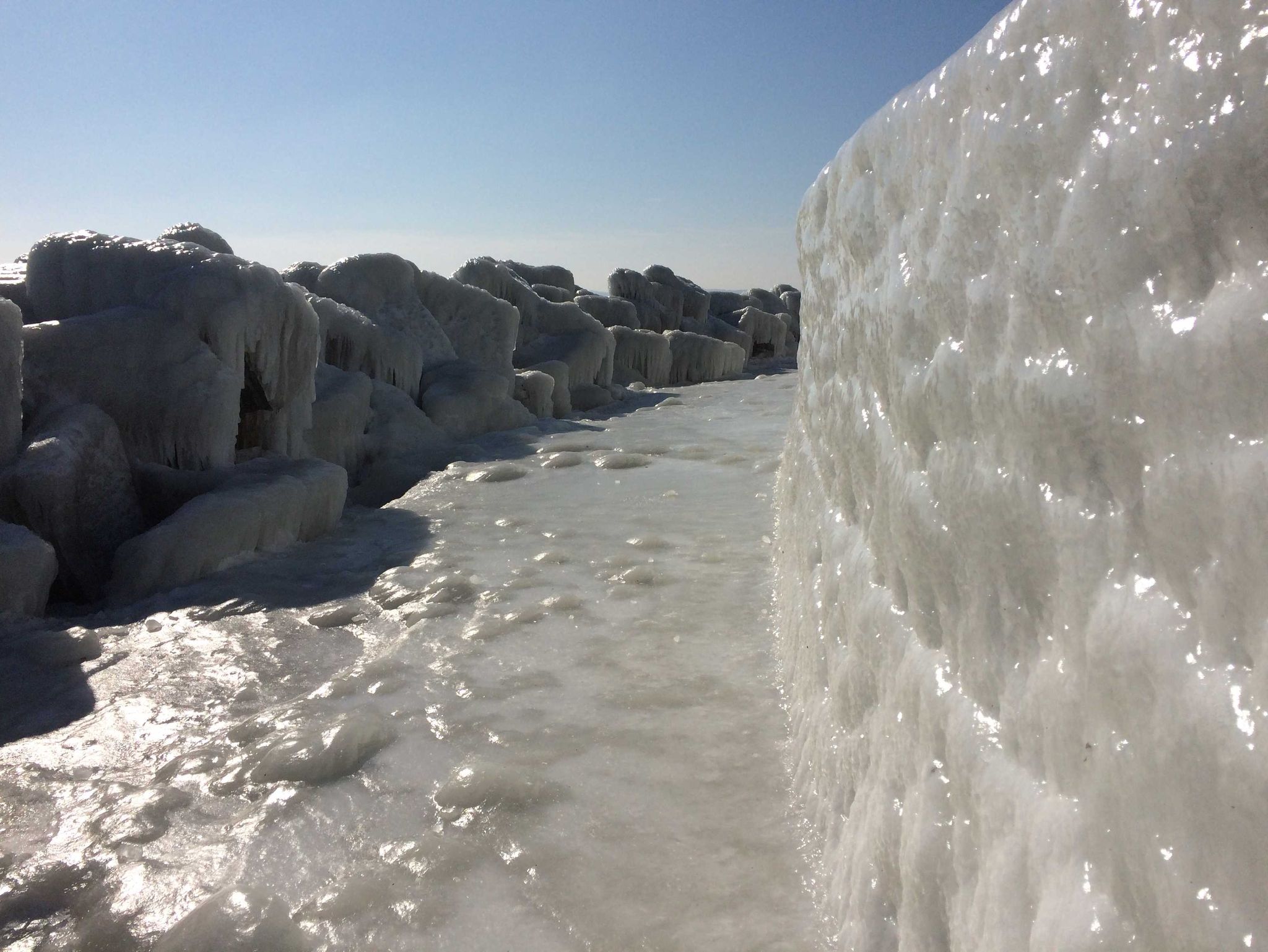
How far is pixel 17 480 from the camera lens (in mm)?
4242

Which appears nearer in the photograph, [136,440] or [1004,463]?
[1004,463]

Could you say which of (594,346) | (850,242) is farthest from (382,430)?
(850,242)

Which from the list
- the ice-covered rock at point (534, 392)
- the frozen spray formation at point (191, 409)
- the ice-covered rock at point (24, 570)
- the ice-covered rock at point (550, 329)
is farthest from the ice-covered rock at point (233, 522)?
the ice-covered rock at point (550, 329)

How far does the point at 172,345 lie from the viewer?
5.35 meters

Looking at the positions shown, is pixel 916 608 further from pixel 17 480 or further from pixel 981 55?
pixel 17 480

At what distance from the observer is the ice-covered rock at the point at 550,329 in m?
11.9

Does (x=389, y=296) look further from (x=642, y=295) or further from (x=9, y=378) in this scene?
(x=642, y=295)

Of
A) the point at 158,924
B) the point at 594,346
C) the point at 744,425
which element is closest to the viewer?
the point at 158,924

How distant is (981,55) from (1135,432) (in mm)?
647

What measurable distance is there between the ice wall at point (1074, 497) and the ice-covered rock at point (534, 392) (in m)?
8.55

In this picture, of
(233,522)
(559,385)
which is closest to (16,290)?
(233,522)

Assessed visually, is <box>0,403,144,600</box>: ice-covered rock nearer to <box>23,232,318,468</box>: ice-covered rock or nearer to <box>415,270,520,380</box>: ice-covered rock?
<box>23,232,318,468</box>: ice-covered rock

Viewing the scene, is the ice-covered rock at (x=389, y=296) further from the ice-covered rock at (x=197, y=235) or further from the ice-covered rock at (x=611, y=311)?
the ice-covered rock at (x=611, y=311)

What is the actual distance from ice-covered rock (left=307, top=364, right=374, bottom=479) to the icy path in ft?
8.05
